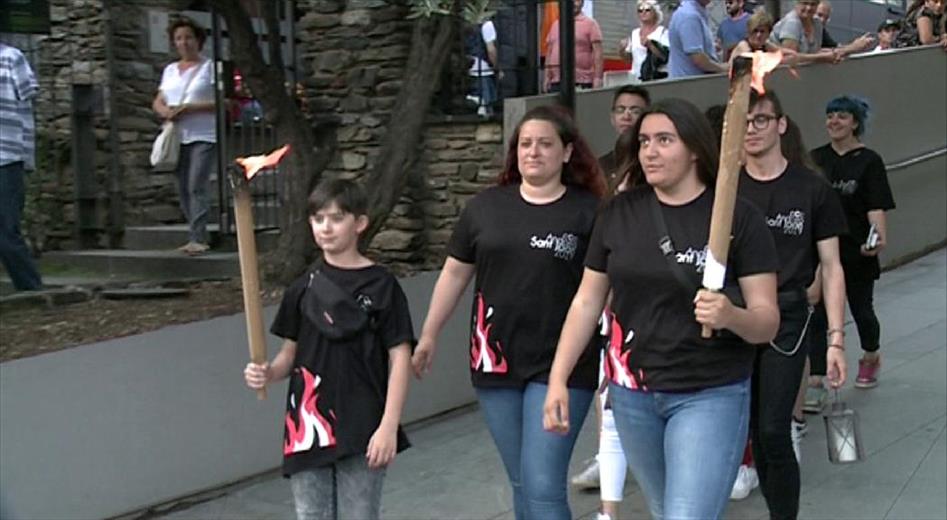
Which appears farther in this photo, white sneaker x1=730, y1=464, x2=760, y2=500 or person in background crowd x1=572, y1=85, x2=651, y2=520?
white sneaker x1=730, y1=464, x2=760, y2=500

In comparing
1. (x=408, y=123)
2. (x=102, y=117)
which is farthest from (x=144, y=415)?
(x=102, y=117)

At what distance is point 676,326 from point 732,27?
8286 millimetres

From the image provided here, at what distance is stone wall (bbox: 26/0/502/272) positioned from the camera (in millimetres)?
8102

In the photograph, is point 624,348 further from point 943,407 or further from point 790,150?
point 943,407

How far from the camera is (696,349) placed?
11.1ft

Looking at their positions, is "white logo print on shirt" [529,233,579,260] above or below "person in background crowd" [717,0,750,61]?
below

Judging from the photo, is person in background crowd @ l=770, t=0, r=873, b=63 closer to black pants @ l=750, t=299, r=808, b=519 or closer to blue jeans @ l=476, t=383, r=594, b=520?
black pants @ l=750, t=299, r=808, b=519

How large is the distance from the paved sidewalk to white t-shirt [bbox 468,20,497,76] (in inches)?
99.7

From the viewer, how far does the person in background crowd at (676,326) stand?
338cm

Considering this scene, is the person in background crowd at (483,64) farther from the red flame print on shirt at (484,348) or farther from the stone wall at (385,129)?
the red flame print on shirt at (484,348)

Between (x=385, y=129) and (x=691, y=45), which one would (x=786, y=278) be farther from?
(x=691, y=45)

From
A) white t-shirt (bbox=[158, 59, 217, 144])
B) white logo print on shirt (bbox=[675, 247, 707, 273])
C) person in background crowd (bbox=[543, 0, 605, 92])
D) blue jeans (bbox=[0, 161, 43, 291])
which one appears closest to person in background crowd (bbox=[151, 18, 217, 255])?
white t-shirt (bbox=[158, 59, 217, 144])

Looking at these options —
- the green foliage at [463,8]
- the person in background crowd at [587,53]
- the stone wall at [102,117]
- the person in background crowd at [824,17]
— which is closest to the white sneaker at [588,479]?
the green foliage at [463,8]

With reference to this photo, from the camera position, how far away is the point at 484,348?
4059mm
